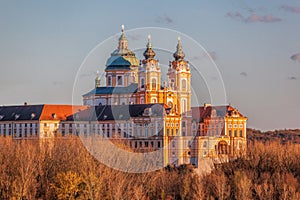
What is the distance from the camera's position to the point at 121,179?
170 ft

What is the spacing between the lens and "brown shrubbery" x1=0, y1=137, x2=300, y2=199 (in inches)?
1916

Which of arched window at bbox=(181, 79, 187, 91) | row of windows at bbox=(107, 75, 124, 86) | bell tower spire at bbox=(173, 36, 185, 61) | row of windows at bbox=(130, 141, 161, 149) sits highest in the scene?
bell tower spire at bbox=(173, 36, 185, 61)

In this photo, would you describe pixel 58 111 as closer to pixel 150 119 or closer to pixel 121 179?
pixel 150 119

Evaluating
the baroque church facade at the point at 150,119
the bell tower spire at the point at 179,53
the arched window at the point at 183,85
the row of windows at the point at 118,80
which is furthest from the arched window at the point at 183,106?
the row of windows at the point at 118,80

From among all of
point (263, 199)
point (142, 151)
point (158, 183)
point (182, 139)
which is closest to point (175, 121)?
point (182, 139)

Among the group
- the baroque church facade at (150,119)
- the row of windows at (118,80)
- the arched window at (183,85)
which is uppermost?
the row of windows at (118,80)

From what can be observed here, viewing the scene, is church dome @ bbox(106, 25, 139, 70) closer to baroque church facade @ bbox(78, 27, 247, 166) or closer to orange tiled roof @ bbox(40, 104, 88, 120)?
baroque church facade @ bbox(78, 27, 247, 166)

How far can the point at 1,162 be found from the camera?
2190 inches

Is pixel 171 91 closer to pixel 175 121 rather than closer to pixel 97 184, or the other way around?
pixel 175 121

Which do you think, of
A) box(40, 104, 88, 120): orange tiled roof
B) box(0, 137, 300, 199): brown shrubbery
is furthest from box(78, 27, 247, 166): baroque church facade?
box(0, 137, 300, 199): brown shrubbery

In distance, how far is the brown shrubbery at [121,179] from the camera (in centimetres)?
4866

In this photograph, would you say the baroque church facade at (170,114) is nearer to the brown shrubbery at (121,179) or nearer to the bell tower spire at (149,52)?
the bell tower spire at (149,52)

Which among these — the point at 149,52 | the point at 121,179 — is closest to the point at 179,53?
the point at 149,52

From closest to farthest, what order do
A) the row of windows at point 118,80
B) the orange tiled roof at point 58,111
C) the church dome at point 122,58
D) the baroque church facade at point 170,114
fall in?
the baroque church facade at point 170,114 → the orange tiled roof at point 58,111 → the row of windows at point 118,80 → the church dome at point 122,58
